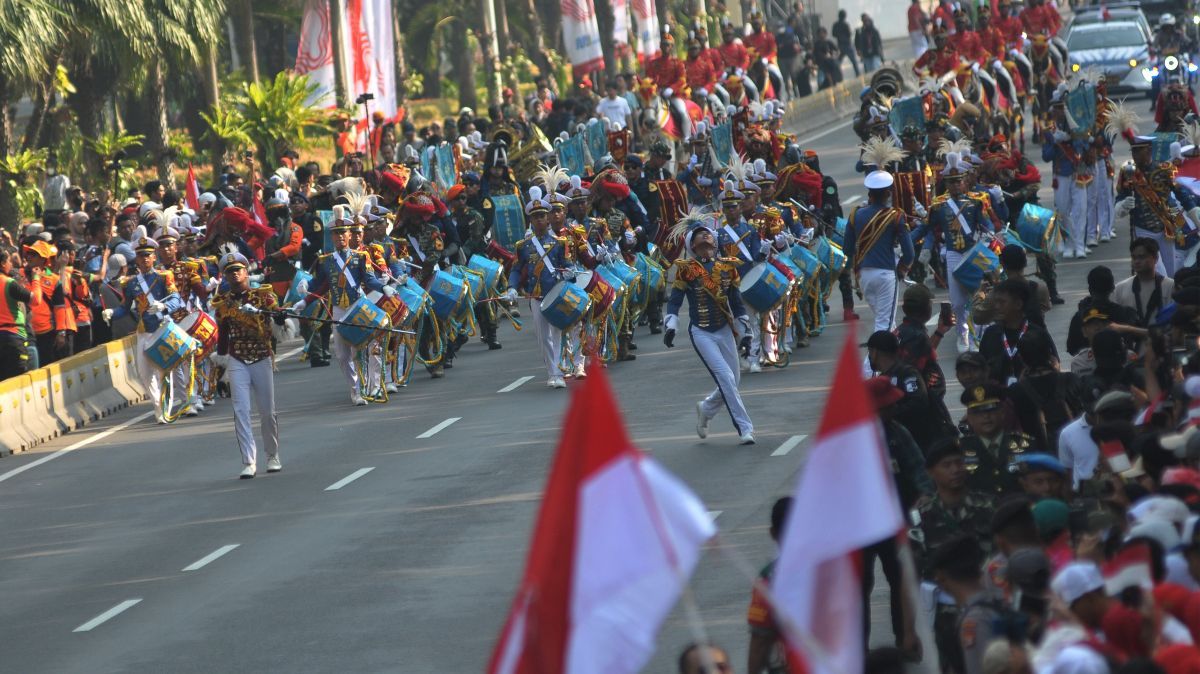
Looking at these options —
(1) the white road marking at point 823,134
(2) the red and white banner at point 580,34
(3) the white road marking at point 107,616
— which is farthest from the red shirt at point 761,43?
(3) the white road marking at point 107,616

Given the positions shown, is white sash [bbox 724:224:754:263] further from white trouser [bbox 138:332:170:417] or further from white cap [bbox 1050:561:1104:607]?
white cap [bbox 1050:561:1104:607]

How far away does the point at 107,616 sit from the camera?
1476cm

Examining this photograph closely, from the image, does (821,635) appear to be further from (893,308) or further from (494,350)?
(494,350)

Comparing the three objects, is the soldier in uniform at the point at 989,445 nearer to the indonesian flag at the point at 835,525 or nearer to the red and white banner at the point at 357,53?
the indonesian flag at the point at 835,525

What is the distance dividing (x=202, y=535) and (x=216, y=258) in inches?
327

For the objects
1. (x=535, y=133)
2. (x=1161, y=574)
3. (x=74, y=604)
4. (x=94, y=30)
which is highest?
(x=94, y=30)

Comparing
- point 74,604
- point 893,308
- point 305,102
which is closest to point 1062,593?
point 74,604

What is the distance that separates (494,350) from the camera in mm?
26625

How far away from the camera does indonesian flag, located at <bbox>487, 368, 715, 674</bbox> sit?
255 inches

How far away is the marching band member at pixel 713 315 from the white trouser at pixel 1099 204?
10.8 metres

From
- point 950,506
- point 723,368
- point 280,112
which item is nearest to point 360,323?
point 723,368

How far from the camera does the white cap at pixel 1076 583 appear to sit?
776 centimetres

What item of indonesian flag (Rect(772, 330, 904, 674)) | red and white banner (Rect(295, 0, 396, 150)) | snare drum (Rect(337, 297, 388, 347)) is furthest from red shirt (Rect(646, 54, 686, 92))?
indonesian flag (Rect(772, 330, 904, 674))

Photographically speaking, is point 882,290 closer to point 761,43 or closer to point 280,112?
point 280,112
